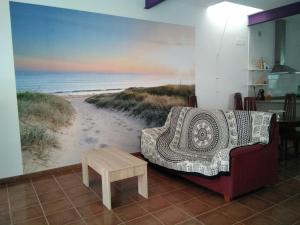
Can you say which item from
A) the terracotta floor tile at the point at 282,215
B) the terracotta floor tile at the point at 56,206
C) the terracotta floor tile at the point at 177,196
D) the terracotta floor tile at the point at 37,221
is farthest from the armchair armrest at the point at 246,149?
the terracotta floor tile at the point at 37,221

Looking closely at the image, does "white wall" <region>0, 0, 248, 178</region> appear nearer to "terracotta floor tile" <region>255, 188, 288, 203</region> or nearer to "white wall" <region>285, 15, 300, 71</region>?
"white wall" <region>285, 15, 300, 71</region>

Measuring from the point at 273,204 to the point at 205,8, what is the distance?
3.65 metres

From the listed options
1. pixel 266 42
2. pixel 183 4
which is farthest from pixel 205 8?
pixel 266 42

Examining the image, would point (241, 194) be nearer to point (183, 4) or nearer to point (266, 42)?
point (183, 4)

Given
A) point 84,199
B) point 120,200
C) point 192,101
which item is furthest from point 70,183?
point 192,101

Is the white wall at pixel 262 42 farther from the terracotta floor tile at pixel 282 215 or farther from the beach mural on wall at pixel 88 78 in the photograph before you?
the terracotta floor tile at pixel 282 215

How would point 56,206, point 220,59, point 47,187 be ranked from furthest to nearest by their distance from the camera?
point 220,59 < point 47,187 < point 56,206

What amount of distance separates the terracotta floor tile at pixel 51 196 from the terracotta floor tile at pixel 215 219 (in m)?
A: 1.55

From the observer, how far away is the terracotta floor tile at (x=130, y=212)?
7.17 feet

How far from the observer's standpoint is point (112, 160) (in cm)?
257

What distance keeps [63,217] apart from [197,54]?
3561 mm

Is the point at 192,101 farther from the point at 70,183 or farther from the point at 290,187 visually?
the point at 70,183

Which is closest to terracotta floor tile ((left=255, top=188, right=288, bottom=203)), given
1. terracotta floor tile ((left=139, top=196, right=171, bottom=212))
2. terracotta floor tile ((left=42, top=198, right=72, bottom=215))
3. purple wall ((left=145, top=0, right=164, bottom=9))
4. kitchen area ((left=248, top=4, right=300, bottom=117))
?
terracotta floor tile ((left=139, top=196, right=171, bottom=212))

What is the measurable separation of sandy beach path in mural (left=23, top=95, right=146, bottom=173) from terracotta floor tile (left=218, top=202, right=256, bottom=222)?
1961mm
